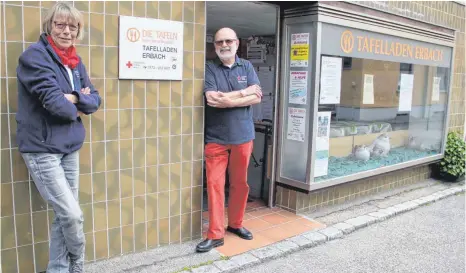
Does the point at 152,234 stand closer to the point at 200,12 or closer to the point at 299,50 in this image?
the point at 200,12

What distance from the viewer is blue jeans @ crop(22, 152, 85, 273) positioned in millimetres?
2816

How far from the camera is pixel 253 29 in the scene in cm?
580

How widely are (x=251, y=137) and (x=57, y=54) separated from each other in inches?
75.0

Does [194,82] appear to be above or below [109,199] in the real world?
above

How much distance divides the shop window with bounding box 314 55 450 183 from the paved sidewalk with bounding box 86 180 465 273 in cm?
46

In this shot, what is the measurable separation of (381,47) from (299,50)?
4.59 ft

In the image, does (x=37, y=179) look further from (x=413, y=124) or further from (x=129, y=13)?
(x=413, y=124)

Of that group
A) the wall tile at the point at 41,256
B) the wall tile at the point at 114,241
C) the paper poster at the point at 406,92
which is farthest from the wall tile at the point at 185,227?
the paper poster at the point at 406,92

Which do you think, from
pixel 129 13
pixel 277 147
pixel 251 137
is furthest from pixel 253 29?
pixel 129 13

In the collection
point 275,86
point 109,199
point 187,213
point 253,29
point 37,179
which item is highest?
point 253,29

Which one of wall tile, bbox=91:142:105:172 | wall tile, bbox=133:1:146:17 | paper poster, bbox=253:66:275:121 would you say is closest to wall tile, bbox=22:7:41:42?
wall tile, bbox=133:1:146:17

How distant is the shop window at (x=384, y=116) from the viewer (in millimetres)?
5340

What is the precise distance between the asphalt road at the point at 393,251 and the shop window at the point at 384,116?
0.84 meters

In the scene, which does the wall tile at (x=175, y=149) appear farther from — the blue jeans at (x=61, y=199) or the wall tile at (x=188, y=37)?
the blue jeans at (x=61, y=199)
